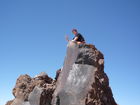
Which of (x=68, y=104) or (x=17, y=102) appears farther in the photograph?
(x=17, y=102)

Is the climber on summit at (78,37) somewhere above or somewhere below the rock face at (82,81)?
above

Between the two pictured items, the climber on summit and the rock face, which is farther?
the climber on summit

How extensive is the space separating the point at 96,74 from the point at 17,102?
9674mm

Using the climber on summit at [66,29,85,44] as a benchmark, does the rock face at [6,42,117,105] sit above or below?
below

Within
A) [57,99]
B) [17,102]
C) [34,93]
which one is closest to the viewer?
[57,99]

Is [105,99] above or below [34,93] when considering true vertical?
below

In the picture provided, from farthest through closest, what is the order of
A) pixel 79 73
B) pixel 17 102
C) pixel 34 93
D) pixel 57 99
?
pixel 17 102, pixel 34 93, pixel 57 99, pixel 79 73

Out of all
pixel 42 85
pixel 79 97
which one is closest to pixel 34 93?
pixel 42 85

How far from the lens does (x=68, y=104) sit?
16188 mm

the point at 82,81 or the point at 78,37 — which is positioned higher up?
the point at 78,37

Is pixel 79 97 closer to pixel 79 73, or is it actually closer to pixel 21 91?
pixel 79 73

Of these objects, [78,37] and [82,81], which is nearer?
[82,81]

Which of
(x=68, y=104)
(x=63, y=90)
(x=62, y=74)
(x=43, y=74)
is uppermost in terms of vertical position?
(x=43, y=74)

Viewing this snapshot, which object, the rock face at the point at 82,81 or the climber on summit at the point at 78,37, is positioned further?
the climber on summit at the point at 78,37
